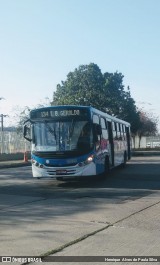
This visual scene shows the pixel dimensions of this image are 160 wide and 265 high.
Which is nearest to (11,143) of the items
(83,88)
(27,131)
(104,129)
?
(83,88)

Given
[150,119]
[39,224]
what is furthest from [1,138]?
[150,119]

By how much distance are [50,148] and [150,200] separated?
510 centimetres

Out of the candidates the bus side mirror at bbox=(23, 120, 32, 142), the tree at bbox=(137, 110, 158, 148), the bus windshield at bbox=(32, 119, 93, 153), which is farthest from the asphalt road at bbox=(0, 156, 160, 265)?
the tree at bbox=(137, 110, 158, 148)

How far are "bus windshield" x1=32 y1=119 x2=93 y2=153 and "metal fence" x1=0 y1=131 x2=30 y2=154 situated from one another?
28796mm

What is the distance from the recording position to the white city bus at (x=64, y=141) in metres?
16.0

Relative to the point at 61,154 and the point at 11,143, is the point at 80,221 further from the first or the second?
the point at 11,143

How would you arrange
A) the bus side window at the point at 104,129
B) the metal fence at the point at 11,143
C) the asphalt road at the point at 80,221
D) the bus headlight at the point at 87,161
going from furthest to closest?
the metal fence at the point at 11,143 → the bus side window at the point at 104,129 → the bus headlight at the point at 87,161 → the asphalt road at the point at 80,221

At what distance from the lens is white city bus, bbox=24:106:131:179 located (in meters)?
16.0

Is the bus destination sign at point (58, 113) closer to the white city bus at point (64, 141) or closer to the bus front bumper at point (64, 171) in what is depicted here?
the white city bus at point (64, 141)

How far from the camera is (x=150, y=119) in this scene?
8362 centimetres

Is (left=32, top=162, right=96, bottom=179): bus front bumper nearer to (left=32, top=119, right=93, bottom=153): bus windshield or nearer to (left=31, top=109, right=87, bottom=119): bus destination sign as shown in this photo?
(left=32, top=119, right=93, bottom=153): bus windshield

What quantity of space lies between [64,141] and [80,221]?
712 centimetres

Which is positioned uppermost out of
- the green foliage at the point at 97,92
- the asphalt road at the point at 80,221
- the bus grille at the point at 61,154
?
the green foliage at the point at 97,92

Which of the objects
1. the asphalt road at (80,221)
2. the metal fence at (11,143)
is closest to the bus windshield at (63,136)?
the asphalt road at (80,221)
